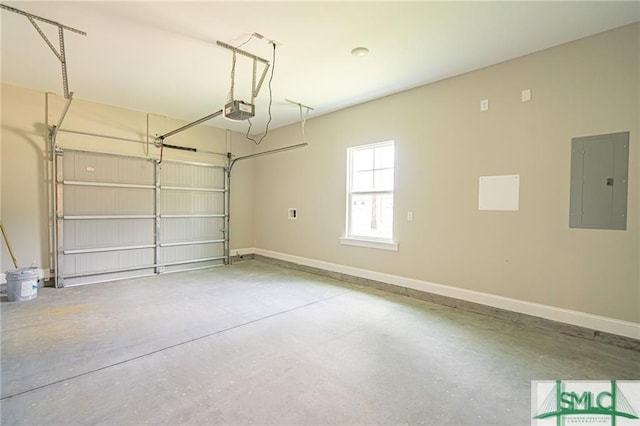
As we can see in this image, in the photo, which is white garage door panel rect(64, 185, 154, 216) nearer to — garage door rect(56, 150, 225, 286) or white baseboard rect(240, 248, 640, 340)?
garage door rect(56, 150, 225, 286)

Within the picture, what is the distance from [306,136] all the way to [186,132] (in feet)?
8.24

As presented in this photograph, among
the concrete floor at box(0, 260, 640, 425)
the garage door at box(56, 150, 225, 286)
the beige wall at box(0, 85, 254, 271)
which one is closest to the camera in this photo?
the concrete floor at box(0, 260, 640, 425)

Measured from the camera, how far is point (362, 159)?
198 inches

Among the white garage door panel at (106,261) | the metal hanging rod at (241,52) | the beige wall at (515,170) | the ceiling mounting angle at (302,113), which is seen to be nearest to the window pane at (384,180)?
the beige wall at (515,170)

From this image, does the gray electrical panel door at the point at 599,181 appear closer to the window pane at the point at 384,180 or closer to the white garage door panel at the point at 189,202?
the window pane at the point at 384,180

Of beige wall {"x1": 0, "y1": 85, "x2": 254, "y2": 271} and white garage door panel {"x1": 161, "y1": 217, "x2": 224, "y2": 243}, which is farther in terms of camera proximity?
white garage door panel {"x1": 161, "y1": 217, "x2": 224, "y2": 243}

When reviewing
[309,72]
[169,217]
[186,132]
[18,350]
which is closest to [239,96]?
[309,72]

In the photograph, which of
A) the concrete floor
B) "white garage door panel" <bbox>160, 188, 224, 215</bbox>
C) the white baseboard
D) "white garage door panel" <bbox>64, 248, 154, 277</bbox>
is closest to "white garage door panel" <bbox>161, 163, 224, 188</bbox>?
"white garage door panel" <bbox>160, 188, 224, 215</bbox>

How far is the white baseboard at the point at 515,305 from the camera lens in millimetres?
2738

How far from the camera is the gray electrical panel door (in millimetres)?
2729

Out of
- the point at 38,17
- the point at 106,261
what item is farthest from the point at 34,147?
the point at 38,17

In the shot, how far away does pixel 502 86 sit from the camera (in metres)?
3.42

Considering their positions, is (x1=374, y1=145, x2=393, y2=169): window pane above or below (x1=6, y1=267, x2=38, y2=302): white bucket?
above

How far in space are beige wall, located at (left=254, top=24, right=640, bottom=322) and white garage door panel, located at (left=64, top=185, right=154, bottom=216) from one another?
3.85 meters
